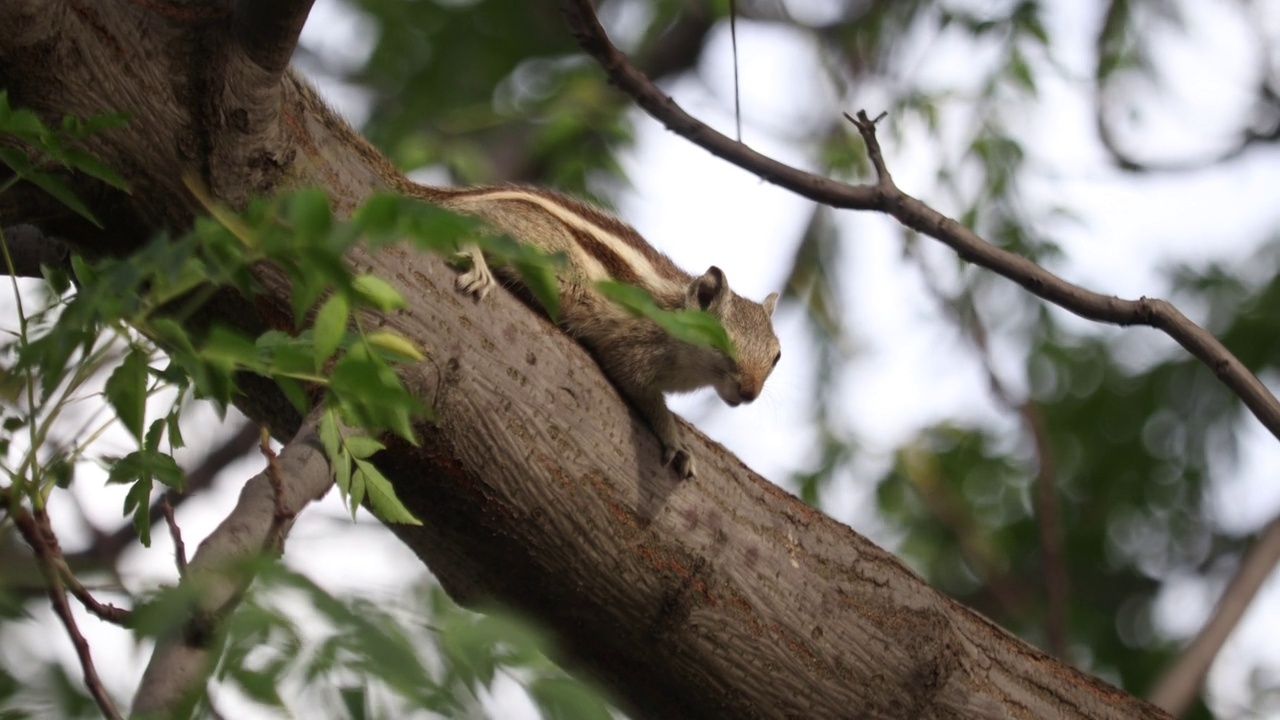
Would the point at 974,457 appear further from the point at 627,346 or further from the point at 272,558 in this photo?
the point at 272,558

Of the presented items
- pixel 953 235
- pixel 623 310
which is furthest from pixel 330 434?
pixel 623 310

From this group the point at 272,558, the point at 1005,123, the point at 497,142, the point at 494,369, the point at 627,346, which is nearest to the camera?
the point at 272,558

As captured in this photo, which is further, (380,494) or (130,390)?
(380,494)

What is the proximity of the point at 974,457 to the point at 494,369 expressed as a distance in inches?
A: 228

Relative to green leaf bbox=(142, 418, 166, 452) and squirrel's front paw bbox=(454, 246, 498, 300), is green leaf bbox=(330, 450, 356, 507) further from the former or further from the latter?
squirrel's front paw bbox=(454, 246, 498, 300)

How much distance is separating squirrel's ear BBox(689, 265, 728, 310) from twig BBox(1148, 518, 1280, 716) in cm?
234

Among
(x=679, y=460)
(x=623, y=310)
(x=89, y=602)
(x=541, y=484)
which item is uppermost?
(x=623, y=310)

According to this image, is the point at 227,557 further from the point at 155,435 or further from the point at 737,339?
the point at 737,339

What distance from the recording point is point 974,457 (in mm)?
8562

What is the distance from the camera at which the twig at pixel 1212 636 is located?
16.8ft

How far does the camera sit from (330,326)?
1.94m

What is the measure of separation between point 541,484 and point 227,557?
4.50ft

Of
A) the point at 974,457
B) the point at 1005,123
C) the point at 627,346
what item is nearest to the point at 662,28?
the point at 1005,123

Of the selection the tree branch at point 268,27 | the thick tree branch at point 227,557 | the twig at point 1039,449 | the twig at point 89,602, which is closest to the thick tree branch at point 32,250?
the tree branch at point 268,27
